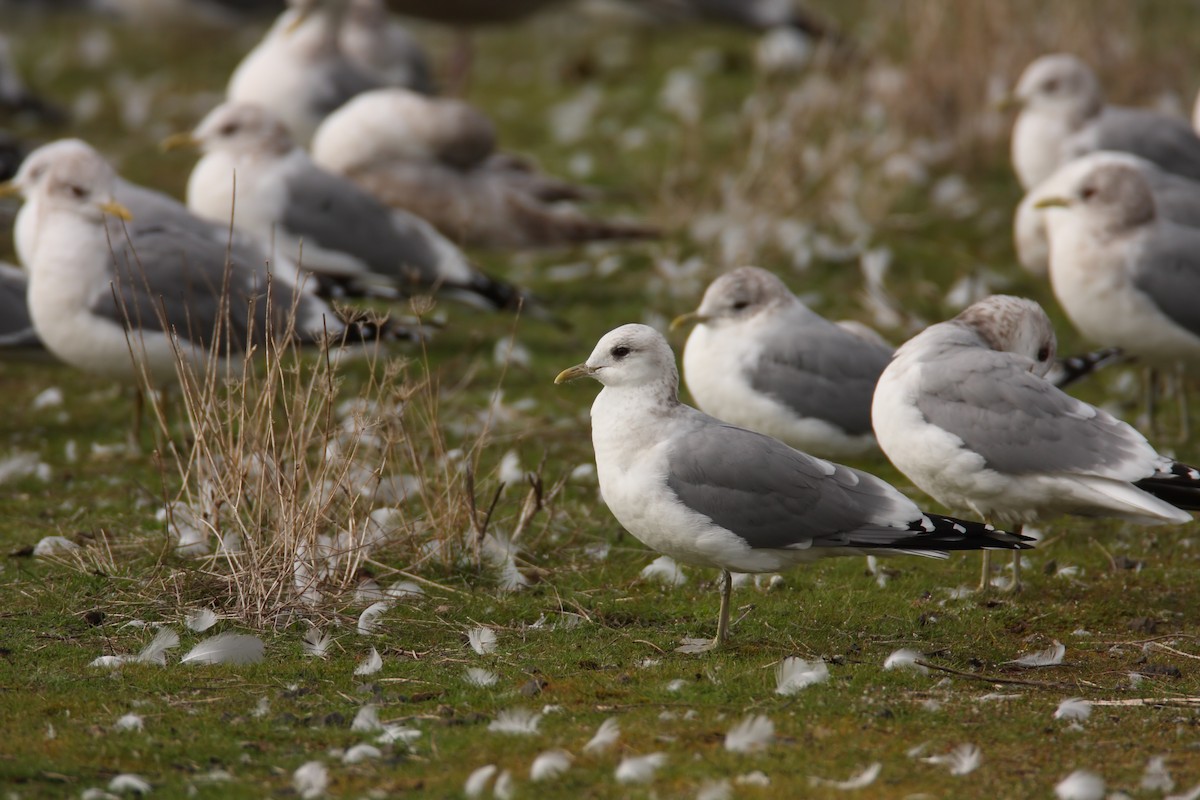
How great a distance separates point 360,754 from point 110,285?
3.33 meters

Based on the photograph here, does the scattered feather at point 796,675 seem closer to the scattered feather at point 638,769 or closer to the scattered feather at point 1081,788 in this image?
the scattered feather at point 638,769

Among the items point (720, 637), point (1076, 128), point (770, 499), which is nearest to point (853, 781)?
point (720, 637)

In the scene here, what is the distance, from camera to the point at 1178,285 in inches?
268

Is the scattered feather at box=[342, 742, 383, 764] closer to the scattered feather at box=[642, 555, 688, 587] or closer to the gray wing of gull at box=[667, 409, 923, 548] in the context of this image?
the gray wing of gull at box=[667, 409, 923, 548]

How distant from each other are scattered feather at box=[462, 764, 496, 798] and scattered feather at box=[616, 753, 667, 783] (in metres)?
0.32

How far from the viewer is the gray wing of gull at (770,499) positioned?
4.59 m

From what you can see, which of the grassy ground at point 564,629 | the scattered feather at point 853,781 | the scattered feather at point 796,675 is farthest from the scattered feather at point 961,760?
the scattered feather at point 796,675

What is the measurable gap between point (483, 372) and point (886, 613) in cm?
343

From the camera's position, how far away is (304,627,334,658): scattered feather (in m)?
4.52

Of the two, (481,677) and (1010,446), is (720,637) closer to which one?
(481,677)

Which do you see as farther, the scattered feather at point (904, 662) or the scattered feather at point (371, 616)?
the scattered feather at point (371, 616)

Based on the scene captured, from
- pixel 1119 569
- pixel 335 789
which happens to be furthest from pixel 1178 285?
pixel 335 789

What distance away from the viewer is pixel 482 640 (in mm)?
4637

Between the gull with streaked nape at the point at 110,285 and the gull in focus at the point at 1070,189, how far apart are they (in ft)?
11.9
